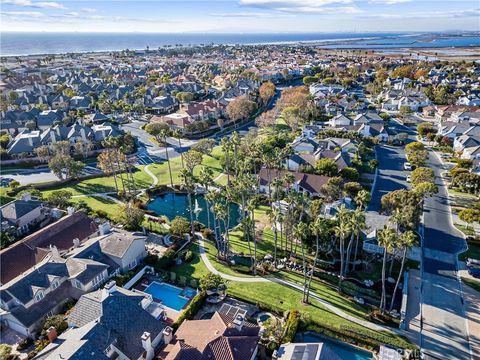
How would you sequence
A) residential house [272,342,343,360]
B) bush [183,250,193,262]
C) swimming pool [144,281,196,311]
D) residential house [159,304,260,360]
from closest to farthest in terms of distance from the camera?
residential house [272,342,343,360] → residential house [159,304,260,360] → swimming pool [144,281,196,311] → bush [183,250,193,262]

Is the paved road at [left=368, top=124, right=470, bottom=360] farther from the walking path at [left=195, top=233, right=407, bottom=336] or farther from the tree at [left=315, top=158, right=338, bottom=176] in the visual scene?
the tree at [left=315, top=158, right=338, bottom=176]

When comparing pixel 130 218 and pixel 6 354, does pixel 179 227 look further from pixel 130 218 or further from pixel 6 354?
pixel 6 354

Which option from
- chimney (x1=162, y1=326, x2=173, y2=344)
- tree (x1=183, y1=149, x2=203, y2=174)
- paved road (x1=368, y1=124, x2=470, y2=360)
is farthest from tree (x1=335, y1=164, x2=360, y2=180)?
chimney (x1=162, y1=326, x2=173, y2=344)

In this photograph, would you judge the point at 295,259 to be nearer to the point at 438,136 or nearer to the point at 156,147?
the point at 156,147

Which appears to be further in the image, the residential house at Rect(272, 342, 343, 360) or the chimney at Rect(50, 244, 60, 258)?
the chimney at Rect(50, 244, 60, 258)

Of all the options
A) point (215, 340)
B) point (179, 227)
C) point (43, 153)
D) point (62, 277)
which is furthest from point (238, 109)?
point (215, 340)

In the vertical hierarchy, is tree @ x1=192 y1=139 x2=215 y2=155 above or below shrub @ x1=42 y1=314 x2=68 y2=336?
below
